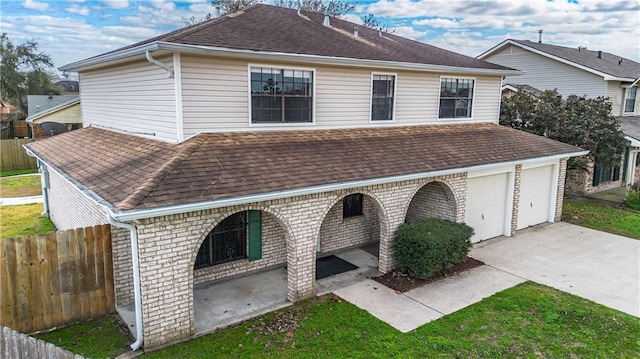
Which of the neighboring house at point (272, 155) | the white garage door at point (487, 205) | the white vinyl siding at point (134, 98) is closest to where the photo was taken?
the neighboring house at point (272, 155)

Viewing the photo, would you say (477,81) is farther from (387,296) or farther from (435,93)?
(387,296)

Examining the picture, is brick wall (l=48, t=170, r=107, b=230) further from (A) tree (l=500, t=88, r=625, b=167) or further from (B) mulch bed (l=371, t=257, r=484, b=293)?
(A) tree (l=500, t=88, r=625, b=167)

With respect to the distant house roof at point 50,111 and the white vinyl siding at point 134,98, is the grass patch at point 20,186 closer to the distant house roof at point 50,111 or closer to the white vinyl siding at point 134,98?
the distant house roof at point 50,111

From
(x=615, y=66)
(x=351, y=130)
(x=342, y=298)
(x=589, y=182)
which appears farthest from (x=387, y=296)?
(x=615, y=66)

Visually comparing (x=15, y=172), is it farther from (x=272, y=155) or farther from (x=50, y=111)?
(x=272, y=155)

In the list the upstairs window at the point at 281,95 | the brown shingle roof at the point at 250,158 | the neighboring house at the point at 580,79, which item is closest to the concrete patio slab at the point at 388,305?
the brown shingle roof at the point at 250,158

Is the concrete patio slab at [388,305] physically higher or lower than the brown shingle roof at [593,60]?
lower

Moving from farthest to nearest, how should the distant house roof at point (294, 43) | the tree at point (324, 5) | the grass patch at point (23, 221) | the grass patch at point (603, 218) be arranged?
the tree at point (324, 5) → the grass patch at point (603, 218) → the grass patch at point (23, 221) → the distant house roof at point (294, 43)
